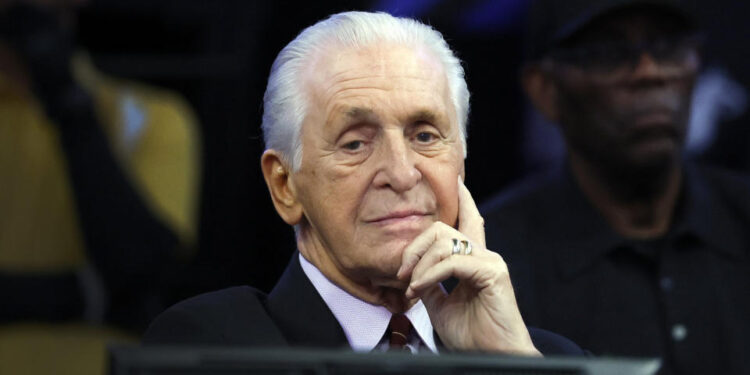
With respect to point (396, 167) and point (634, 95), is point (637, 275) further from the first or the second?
point (396, 167)

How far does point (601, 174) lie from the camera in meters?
3.17

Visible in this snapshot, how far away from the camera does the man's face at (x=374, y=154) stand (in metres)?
2.01

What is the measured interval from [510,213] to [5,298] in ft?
3.87

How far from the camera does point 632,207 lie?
10.4ft

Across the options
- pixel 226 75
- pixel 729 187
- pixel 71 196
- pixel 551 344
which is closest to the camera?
pixel 551 344

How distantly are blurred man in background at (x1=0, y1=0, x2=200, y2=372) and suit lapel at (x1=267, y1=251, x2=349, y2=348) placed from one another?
→ 0.93 m

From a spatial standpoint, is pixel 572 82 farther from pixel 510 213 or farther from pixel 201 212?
pixel 201 212

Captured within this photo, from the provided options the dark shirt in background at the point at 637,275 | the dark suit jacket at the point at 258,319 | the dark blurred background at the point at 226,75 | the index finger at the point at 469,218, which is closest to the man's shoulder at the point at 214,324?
the dark suit jacket at the point at 258,319

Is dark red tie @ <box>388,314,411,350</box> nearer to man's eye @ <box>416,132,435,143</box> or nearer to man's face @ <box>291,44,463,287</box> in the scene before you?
man's face @ <box>291,44,463,287</box>

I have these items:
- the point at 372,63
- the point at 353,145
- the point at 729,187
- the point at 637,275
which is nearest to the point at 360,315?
the point at 353,145

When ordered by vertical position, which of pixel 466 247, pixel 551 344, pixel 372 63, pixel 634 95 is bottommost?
pixel 551 344

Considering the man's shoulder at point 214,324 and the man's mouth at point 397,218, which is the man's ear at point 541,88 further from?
the man's shoulder at point 214,324

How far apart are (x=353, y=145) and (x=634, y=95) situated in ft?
4.21

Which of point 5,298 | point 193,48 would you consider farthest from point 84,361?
point 193,48
